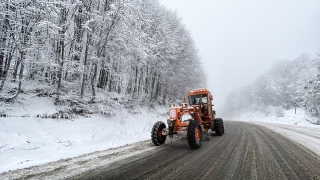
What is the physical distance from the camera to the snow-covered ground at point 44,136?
510 cm

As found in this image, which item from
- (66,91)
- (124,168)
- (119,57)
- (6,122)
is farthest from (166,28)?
(124,168)

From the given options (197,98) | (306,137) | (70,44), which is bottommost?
(306,137)

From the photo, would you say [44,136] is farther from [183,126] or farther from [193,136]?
[193,136]

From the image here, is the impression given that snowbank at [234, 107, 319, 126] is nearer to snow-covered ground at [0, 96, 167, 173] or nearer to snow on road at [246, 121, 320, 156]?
snow on road at [246, 121, 320, 156]

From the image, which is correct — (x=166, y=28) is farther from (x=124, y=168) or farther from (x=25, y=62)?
(x=124, y=168)

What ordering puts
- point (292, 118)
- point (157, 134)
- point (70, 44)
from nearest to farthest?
point (157, 134) → point (70, 44) → point (292, 118)

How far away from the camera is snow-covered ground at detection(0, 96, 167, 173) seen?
16.7 ft

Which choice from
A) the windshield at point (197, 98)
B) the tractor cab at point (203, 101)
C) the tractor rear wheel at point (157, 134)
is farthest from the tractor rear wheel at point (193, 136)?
the windshield at point (197, 98)

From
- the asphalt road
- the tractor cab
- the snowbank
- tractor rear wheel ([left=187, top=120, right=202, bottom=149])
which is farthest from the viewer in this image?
the snowbank

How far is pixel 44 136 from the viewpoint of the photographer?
6.84m

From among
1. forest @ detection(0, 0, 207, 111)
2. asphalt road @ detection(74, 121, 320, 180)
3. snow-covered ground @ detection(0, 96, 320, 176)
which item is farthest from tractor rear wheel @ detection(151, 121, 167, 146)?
forest @ detection(0, 0, 207, 111)

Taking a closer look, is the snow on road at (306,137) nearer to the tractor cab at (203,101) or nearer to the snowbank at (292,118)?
the tractor cab at (203,101)

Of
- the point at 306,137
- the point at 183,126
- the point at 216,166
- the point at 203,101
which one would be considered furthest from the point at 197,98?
the point at 306,137

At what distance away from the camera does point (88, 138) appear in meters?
7.90
